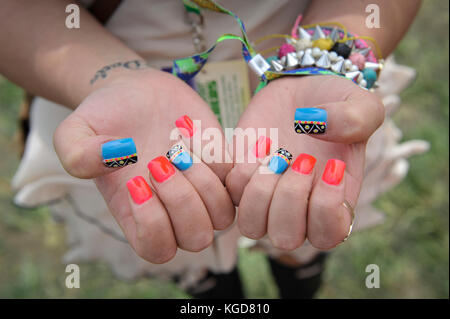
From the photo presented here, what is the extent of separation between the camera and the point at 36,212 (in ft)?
7.04

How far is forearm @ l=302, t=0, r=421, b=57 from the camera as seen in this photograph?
107cm

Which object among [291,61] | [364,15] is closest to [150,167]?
[291,61]

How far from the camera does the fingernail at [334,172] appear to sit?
80 centimetres

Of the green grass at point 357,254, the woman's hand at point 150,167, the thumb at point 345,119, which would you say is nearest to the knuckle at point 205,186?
the woman's hand at point 150,167

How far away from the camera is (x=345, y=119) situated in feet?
2.58

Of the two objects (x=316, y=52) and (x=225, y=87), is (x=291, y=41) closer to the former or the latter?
(x=316, y=52)

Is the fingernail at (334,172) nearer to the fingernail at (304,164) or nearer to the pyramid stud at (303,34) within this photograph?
the fingernail at (304,164)

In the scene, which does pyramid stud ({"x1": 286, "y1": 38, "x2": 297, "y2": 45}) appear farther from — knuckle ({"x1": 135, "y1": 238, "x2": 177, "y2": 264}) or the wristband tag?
knuckle ({"x1": 135, "y1": 238, "x2": 177, "y2": 264})

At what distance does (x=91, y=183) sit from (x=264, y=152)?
57 cm

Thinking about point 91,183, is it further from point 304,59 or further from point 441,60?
point 441,60

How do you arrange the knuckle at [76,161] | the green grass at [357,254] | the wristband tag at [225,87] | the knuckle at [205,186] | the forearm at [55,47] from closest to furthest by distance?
the knuckle at [76,161]
the knuckle at [205,186]
the forearm at [55,47]
the wristband tag at [225,87]
the green grass at [357,254]

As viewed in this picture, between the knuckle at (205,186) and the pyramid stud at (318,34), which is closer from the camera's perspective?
the knuckle at (205,186)

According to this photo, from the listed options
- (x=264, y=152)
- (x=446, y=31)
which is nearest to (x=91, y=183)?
(x=264, y=152)

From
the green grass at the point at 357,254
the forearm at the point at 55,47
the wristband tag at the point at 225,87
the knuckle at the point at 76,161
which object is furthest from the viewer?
the green grass at the point at 357,254
